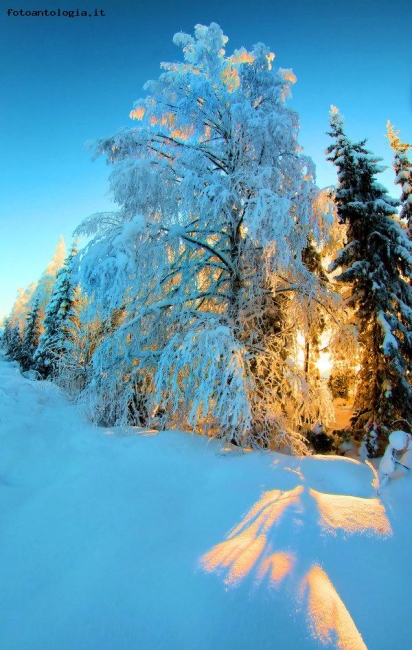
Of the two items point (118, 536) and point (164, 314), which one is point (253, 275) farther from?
point (118, 536)

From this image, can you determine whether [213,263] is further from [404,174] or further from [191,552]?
[404,174]

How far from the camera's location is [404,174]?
12.1 meters

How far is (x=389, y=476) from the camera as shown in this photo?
12.9ft

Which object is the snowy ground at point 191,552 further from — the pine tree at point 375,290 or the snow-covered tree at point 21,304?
the snow-covered tree at point 21,304

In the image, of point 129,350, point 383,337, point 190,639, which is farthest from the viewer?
point 383,337

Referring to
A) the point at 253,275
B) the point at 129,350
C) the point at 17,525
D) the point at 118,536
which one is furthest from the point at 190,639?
the point at 253,275

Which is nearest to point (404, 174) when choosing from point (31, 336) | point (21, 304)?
point (31, 336)

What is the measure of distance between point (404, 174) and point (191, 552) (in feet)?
48.4

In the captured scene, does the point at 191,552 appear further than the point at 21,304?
No

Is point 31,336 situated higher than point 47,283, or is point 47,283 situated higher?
point 47,283

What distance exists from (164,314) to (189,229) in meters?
1.81

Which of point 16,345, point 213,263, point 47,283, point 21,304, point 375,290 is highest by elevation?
point 47,283

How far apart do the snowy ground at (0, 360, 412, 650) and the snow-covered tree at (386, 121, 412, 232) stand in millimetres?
11647

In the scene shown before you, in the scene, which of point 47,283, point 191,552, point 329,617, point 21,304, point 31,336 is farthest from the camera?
point 21,304
